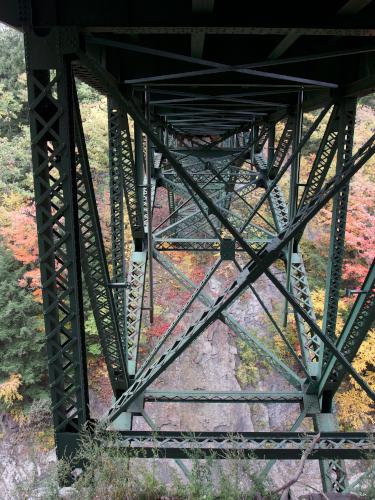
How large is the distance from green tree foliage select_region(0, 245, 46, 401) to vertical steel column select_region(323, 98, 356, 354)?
33.7ft

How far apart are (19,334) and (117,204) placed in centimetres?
981

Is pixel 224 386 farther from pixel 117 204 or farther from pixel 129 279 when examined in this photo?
pixel 117 204

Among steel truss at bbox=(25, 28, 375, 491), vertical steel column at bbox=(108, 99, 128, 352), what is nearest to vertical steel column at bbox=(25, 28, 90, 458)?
steel truss at bbox=(25, 28, 375, 491)

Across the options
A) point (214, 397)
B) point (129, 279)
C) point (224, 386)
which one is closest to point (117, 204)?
point (129, 279)

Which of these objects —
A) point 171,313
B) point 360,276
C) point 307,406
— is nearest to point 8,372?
point 171,313

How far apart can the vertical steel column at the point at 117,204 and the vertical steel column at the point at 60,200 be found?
5.58ft

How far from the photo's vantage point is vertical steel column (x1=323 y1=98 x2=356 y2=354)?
4992 mm

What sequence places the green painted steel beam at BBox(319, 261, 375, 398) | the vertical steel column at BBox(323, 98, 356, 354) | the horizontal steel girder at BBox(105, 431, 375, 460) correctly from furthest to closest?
the vertical steel column at BBox(323, 98, 356, 354)
the green painted steel beam at BBox(319, 261, 375, 398)
the horizontal steel girder at BBox(105, 431, 375, 460)

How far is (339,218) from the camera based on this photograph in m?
5.15

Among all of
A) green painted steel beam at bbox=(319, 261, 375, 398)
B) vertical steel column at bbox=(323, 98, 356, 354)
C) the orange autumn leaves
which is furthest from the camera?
the orange autumn leaves

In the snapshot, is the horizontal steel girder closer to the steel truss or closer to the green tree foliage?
the steel truss

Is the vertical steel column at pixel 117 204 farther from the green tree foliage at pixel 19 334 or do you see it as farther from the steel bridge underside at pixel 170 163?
the green tree foliage at pixel 19 334

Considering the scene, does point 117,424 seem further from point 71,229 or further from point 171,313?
point 171,313

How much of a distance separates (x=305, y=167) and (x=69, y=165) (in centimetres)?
1672
